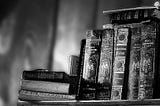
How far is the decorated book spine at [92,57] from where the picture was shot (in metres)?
1.57

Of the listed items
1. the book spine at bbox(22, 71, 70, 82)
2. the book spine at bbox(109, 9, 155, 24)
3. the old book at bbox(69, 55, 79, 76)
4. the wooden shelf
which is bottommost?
the wooden shelf

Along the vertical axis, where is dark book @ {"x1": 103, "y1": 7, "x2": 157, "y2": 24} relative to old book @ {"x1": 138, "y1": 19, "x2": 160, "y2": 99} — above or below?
above

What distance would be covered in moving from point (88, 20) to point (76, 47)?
7.0 inches

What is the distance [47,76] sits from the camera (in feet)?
5.33

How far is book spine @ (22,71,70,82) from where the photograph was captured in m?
1.59

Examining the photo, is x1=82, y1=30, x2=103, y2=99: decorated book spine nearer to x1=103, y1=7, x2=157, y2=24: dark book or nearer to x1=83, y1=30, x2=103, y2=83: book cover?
x1=83, y1=30, x2=103, y2=83: book cover

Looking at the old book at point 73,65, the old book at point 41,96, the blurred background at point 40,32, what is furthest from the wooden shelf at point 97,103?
the blurred background at point 40,32

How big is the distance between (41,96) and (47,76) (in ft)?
0.31

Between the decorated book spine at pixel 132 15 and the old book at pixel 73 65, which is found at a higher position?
the decorated book spine at pixel 132 15

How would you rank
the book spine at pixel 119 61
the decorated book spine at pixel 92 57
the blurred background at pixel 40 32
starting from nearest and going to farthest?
1. the book spine at pixel 119 61
2. the decorated book spine at pixel 92 57
3. the blurred background at pixel 40 32

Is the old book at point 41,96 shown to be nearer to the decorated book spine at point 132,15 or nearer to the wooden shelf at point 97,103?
the wooden shelf at point 97,103

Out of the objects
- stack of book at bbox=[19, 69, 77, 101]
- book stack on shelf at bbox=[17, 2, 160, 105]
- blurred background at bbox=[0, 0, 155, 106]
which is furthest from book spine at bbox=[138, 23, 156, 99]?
blurred background at bbox=[0, 0, 155, 106]

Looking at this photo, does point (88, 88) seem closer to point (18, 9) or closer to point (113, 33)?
point (113, 33)

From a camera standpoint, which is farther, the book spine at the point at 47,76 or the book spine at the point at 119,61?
the book spine at the point at 47,76
